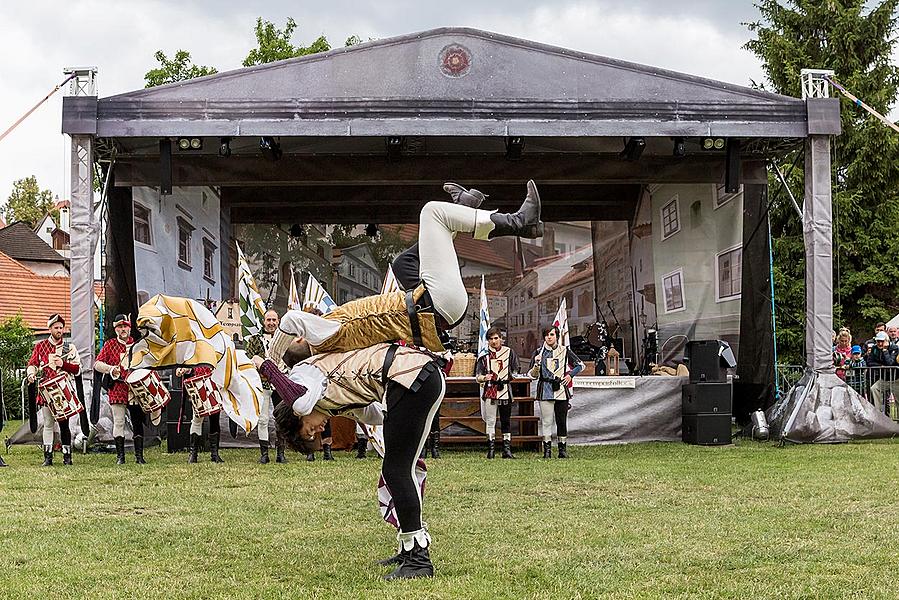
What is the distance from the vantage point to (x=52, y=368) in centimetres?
1104

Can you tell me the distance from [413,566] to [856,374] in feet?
37.0

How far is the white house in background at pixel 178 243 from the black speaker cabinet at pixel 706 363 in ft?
22.0

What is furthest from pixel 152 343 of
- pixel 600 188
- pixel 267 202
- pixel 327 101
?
pixel 600 188

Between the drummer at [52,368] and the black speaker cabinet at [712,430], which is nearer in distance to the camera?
the drummer at [52,368]

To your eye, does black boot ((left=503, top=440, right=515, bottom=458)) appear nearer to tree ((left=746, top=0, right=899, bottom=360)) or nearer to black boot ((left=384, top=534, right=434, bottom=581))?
black boot ((left=384, top=534, right=434, bottom=581))

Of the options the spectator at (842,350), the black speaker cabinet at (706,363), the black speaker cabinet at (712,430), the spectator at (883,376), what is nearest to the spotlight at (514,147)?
the black speaker cabinet at (706,363)

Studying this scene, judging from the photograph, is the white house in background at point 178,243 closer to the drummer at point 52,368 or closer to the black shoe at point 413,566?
the drummer at point 52,368

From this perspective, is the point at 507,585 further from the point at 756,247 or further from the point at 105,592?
the point at 756,247

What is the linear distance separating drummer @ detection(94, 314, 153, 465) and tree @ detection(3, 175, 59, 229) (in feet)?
165

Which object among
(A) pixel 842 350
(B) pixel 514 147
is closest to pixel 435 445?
(B) pixel 514 147

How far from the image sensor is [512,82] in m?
12.4

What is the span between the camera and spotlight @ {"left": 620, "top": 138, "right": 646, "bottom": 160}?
41.8 ft

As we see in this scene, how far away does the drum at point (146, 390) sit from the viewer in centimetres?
1121

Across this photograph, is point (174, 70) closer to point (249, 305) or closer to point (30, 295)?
point (30, 295)
